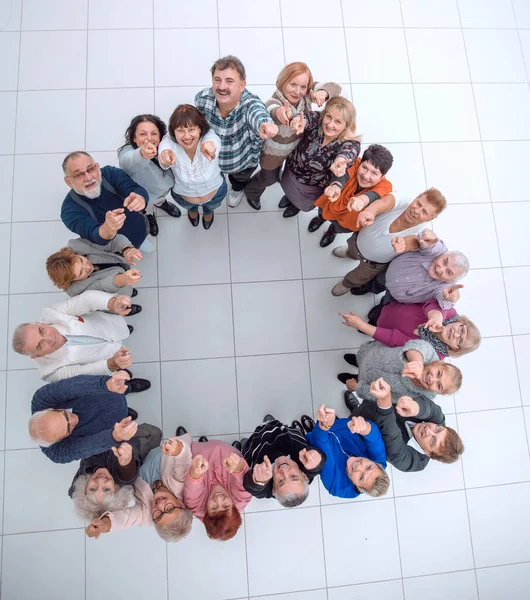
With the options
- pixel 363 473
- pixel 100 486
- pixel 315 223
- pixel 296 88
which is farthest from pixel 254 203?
pixel 100 486

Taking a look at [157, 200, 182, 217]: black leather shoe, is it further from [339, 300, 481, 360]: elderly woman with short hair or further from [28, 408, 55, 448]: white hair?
[28, 408, 55, 448]: white hair

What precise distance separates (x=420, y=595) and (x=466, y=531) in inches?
20.8

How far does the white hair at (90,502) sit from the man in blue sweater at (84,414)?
15 centimetres

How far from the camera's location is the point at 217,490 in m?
2.15

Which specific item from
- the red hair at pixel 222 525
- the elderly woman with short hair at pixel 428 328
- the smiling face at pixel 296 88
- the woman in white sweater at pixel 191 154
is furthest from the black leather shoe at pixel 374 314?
the red hair at pixel 222 525

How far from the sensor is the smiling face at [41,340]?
1983mm

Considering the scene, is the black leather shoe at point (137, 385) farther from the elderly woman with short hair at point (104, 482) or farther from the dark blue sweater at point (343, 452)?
the dark blue sweater at point (343, 452)

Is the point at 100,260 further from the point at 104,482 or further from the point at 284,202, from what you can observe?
the point at 284,202

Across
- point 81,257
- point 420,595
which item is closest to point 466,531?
point 420,595

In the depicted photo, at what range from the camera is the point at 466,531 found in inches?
118

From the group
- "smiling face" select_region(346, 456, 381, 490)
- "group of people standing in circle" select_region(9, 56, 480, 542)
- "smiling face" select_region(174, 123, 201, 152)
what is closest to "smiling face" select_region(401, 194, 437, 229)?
"group of people standing in circle" select_region(9, 56, 480, 542)

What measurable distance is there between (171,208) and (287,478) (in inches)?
78.9

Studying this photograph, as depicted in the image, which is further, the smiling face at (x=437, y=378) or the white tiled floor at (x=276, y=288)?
the white tiled floor at (x=276, y=288)

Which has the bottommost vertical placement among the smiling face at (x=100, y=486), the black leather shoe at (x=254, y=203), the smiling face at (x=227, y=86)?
the smiling face at (x=100, y=486)
